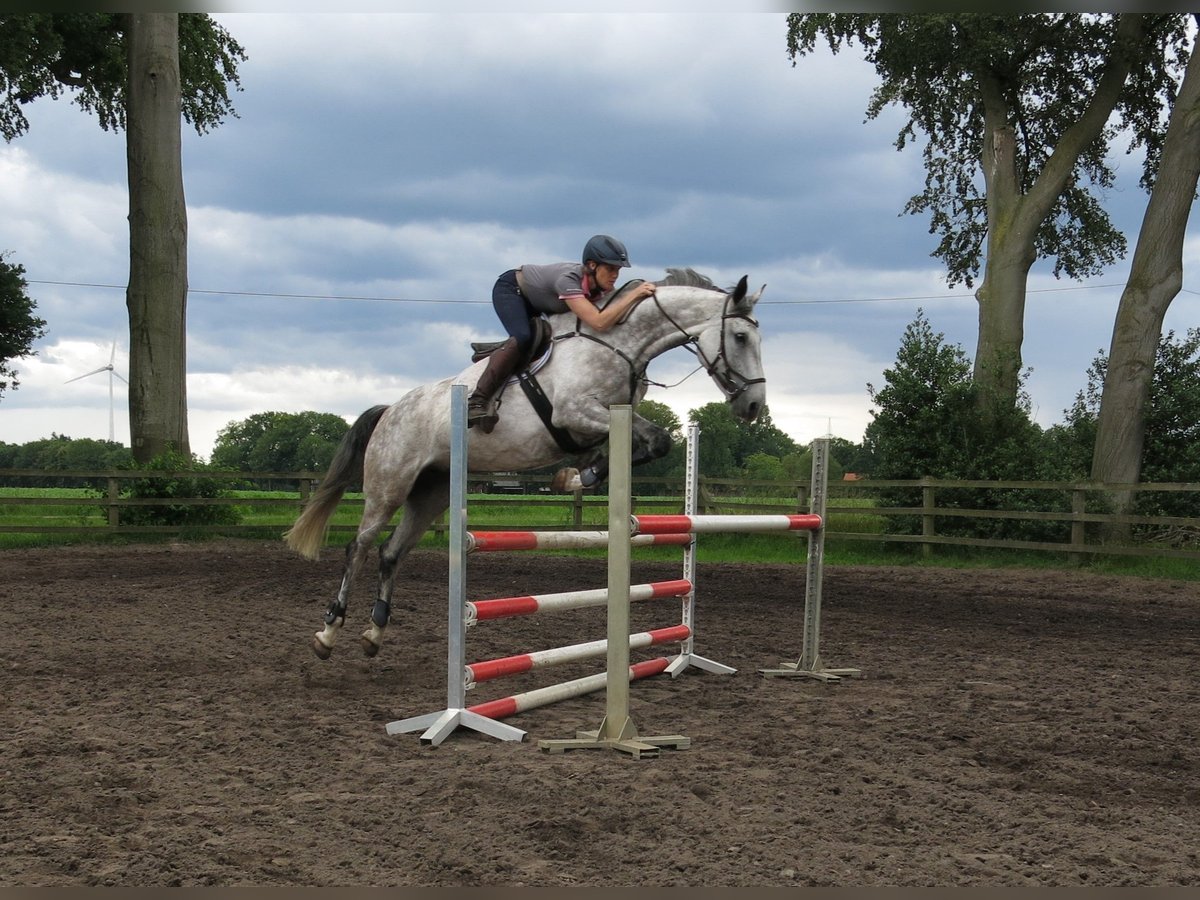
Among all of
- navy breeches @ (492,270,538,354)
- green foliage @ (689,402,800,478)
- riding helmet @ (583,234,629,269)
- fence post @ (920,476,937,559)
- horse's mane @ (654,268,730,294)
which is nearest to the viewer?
riding helmet @ (583,234,629,269)

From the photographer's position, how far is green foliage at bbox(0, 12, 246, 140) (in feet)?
50.0

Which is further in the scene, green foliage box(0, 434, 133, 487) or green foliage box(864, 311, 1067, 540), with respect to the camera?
green foliage box(0, 434, 133, 487)

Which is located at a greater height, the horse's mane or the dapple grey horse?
the horse's mane

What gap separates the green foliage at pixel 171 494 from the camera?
14133 mm

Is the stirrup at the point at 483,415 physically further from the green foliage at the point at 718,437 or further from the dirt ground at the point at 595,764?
the green foliage at the point at 718,437

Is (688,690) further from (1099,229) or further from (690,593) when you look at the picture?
(1099,229)

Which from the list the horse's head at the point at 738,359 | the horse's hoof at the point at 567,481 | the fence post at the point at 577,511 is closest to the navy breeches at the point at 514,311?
the horse's hoof at the point at 567,481

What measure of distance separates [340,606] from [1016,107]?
49.4 ft

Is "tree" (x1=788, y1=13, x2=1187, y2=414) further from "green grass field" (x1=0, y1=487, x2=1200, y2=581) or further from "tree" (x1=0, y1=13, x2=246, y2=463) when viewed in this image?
"tree" (x1=0, y1=13, x2=246, y2=463)

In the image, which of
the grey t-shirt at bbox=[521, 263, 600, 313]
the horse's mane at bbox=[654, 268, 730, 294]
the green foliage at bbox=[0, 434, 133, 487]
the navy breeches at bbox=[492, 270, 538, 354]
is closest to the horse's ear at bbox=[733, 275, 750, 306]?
the horse's mane at bbox=[654, 268, 730, 294]

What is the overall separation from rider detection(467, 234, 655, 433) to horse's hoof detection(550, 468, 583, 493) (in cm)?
49

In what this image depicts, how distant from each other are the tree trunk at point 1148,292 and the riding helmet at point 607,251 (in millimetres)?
10476

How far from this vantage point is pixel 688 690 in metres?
5.28

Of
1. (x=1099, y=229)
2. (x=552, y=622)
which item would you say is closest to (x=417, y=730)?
(x=552, y=622)
